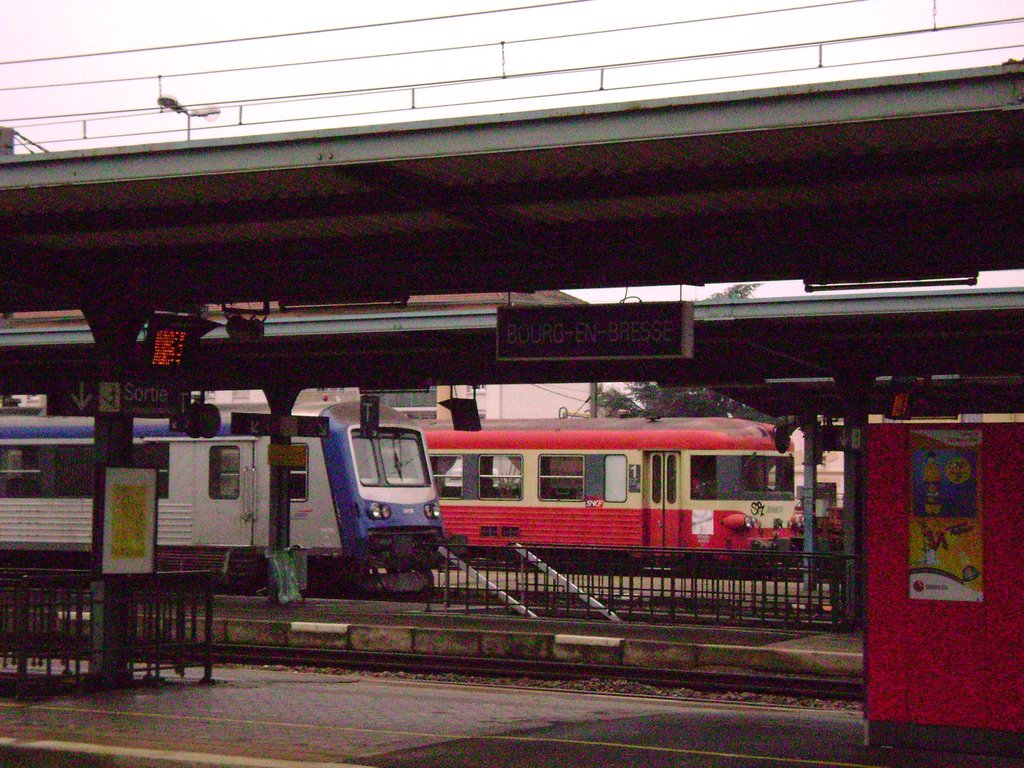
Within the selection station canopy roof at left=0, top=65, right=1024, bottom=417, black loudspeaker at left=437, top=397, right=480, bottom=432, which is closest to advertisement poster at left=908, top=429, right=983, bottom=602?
station canopy roof at left=0, top=65, right=1024, bottom=417

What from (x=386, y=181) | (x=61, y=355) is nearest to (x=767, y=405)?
(x=61, y=355)

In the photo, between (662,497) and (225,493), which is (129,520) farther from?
(662,497)

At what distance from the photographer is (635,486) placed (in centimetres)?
2906

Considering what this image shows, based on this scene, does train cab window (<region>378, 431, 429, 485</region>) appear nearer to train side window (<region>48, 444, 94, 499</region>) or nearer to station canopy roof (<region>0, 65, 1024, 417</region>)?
train side window (<region>48, 444, 94, 499</region>)

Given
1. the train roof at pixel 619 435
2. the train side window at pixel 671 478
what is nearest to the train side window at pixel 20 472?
the train roof at pixel 619 435

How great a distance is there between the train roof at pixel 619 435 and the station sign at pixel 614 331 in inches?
693

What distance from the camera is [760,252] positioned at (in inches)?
444

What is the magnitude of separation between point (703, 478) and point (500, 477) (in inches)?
165

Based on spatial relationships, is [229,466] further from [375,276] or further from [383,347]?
[375,276]

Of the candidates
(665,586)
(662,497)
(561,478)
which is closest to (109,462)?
(665,586)

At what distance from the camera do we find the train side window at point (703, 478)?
29.3m

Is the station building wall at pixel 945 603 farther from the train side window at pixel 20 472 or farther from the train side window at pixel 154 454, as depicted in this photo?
the train side window at pixel 20 472

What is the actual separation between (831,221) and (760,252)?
0.96 m

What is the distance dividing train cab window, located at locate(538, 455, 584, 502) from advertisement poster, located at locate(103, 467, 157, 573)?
688 inches
